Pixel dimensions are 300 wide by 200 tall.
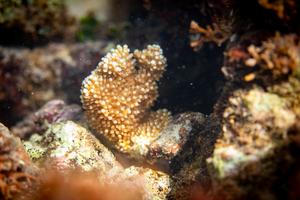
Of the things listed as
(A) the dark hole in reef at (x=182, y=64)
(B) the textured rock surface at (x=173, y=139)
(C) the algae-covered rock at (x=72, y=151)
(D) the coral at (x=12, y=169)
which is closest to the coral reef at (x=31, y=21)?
(A) the dark hole in reef at (x=182, y=64)

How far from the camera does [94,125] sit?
452cm

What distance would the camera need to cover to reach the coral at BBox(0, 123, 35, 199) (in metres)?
3.57

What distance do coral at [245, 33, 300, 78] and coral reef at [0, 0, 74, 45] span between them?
463cm

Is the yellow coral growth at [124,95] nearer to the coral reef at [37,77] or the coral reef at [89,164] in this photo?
the coral reef at [89,164]

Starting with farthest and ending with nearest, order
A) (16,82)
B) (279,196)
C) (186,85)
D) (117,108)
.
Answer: (16,82)
(186,85)
(117,108)
(279,196)

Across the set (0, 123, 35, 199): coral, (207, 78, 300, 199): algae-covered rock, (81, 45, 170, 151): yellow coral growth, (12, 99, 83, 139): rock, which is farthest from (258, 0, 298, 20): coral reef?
(12, 99, 83, 139): rock

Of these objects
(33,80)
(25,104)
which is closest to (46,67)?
(33,80)

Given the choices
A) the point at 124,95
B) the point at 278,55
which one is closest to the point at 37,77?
the point at 124,95

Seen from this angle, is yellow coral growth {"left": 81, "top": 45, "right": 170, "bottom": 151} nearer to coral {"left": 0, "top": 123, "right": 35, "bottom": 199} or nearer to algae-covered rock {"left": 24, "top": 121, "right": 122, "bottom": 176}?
algae-covered rock {"left": 24, "top": 121, "right": 122, "bottom": 176}

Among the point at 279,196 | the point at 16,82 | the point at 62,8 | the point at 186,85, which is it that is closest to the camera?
the point at 279,196

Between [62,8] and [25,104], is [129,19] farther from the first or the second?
[25,104]

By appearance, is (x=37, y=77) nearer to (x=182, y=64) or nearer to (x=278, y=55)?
(x=182, y=64)

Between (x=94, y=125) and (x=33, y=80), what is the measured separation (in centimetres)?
242

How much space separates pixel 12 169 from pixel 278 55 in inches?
119
